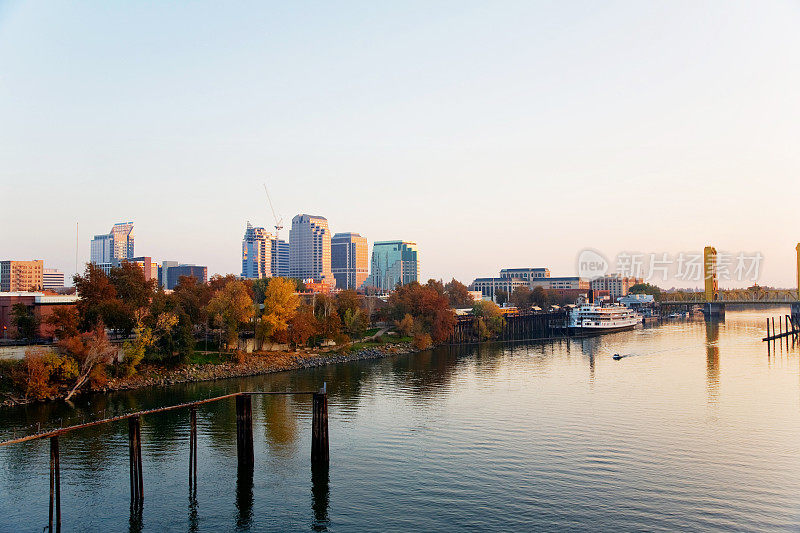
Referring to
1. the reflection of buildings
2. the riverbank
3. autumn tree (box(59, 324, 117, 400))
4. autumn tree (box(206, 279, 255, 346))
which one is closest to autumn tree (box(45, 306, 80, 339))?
autumn tree (box(59, 324, 117, 400))

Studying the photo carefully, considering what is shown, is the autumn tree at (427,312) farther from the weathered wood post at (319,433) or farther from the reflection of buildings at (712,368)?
the weathered wood post at (319,433)

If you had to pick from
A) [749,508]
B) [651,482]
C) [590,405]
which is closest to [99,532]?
[651,482]

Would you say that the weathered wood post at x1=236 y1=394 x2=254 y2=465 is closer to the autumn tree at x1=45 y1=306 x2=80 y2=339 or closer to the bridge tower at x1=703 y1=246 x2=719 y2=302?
the autumn tree at x1=45 y1=306 x2=80 y2=339

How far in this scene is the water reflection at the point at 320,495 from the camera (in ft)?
83.4

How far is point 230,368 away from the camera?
67.9 m

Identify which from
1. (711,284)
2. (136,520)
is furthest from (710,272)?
(136,520)

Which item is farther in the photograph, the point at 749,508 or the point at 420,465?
the point at 420,465

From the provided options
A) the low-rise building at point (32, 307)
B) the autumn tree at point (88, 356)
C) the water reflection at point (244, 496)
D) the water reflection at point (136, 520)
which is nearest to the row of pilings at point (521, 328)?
the low-rise building at point (32, 307)

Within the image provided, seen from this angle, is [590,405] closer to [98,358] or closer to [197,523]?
[197,523]

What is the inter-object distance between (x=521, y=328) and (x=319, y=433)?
353 ft

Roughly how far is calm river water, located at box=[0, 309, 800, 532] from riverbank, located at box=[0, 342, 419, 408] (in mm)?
3136

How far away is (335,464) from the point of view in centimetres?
3294

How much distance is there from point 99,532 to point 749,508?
27.7 metres

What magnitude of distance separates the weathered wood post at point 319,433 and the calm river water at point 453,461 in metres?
1.03
